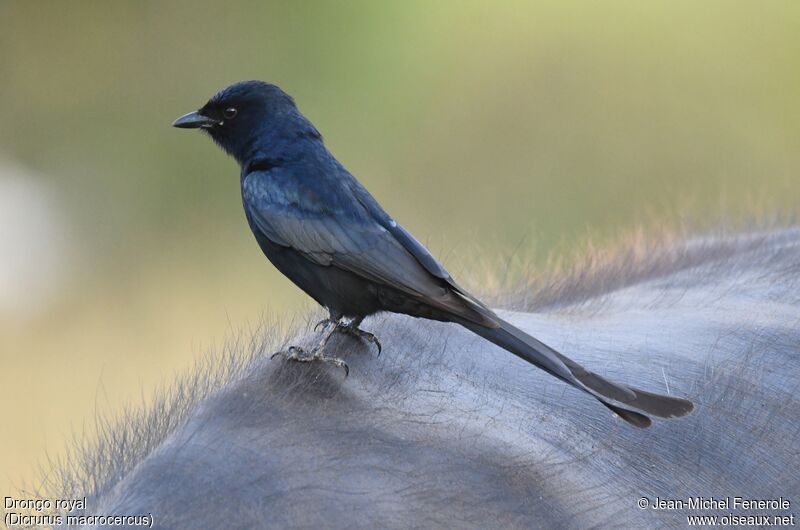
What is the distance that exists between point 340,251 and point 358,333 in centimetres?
16

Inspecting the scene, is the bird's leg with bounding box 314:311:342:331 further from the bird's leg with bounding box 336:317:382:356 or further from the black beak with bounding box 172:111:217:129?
the black beak with bounding box 172:111:217:129

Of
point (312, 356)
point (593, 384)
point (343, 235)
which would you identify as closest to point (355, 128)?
point (343, 235)

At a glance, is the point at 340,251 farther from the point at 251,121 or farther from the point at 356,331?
the point at 251,121

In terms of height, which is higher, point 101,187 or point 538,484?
point 538,484

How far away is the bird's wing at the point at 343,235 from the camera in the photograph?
2188mm

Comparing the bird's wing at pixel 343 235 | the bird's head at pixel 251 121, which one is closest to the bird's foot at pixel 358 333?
the bird's wing at pixel 343 235

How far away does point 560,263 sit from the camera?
10.3ft

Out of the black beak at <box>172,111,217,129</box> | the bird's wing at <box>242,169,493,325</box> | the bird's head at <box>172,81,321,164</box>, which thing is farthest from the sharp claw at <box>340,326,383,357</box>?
the black beak at <box>172,111,217,129</box>

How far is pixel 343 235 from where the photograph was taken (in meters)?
Result: 2.28

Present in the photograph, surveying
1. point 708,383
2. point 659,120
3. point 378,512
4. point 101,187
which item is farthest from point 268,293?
point 378,512

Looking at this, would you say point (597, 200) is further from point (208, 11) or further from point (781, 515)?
point (781, 515)

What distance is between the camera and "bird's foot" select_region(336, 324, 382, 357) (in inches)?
87.9

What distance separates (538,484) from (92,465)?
2.22 feet

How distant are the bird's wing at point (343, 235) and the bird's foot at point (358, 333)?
104mm
